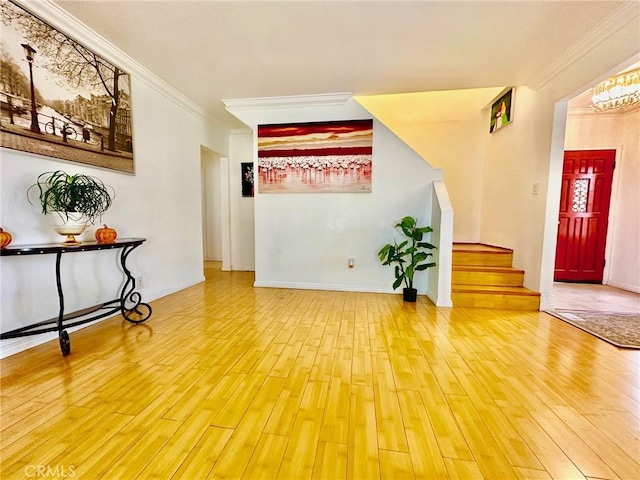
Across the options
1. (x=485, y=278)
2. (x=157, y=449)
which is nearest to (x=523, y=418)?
(x=157, y=449)

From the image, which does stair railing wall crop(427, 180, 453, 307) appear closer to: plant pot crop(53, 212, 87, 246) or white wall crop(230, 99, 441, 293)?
white wall crop(230, 99, 441, 293)

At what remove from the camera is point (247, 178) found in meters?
5.25

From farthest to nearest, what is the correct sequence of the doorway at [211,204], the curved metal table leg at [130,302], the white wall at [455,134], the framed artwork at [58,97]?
the doorway at [211,204], the white wall at [455,134], the curved metal table leg at [130,302], the framed artwork at [58,97]

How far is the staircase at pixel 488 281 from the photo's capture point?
3.26m

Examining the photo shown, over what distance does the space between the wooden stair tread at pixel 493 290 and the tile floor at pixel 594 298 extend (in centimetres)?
36

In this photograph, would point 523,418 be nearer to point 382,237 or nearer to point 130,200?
point 382,237

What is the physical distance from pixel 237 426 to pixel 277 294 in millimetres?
2487

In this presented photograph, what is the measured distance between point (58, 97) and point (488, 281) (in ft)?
16.0

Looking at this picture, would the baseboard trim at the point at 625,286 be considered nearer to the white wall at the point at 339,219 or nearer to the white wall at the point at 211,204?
the white wall at the point at 339,219

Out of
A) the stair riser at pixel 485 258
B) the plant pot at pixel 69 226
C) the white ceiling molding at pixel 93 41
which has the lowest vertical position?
the stair riser at pixel 485 258

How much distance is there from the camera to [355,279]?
406 centimetres

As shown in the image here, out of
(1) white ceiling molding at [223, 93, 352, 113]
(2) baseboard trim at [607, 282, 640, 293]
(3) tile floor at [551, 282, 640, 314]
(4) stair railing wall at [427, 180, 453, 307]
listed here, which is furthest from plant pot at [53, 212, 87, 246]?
(2) baseboard trim at [607, 282, 640, 293]

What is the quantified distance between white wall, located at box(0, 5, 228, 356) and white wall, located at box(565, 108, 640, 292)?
239 inches

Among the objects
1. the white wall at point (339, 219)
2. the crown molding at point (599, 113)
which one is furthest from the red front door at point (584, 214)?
the white wall at point (339, 219)
